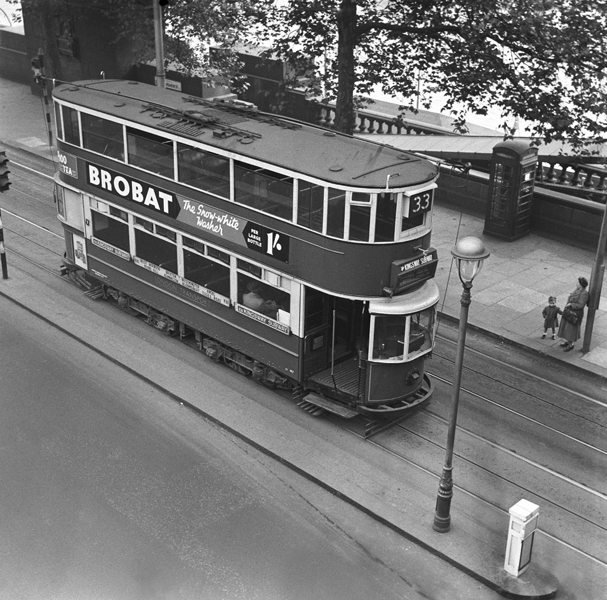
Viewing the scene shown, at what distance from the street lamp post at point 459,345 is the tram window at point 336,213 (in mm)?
2666

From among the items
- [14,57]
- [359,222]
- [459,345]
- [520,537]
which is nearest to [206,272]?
[359,222]

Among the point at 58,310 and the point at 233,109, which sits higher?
the point at 233,109

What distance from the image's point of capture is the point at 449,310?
22312 millimetres

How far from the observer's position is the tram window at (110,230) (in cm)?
2112

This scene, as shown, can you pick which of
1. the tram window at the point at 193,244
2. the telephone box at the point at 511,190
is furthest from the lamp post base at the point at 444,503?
the telephone box at the point at 511,190

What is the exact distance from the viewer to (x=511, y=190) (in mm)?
25969

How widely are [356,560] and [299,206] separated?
20.6ft

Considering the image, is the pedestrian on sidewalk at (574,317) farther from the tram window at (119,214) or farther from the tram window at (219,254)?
the tram window at (119,214)

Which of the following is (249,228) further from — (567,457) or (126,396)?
(567,457)

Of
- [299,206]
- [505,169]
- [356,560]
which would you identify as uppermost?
[299,206]

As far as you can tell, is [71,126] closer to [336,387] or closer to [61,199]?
[61,199]

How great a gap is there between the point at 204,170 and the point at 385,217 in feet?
14.2

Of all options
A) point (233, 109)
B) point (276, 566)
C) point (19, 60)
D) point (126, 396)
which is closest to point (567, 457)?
point (276, 566)

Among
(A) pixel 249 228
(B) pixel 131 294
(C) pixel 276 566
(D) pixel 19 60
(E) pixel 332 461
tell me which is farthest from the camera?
(D) pixel 19 60
